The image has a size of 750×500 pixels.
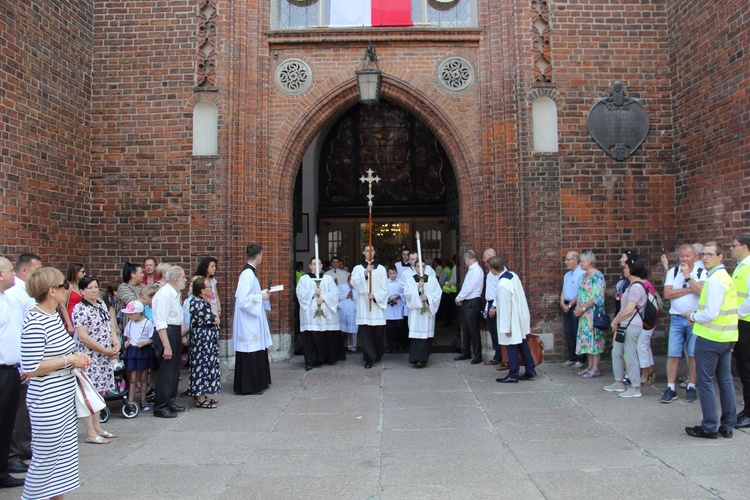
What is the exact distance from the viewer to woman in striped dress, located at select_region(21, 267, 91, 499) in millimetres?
3879

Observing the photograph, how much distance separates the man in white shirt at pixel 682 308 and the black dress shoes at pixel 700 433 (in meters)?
1.32

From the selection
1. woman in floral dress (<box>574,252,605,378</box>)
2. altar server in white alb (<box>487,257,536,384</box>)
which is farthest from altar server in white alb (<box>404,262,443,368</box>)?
woman in floral dress (<box>574,252,605,378</box>)

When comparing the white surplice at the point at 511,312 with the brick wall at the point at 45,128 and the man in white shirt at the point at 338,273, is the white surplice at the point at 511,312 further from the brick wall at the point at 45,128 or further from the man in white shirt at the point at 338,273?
the brick wall at the point at 45,128

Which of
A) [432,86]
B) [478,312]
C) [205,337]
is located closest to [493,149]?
[432,86]

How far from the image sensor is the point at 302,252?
15.5 meters

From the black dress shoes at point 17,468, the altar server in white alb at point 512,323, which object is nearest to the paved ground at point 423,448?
the altar server in white alb at point 512,323

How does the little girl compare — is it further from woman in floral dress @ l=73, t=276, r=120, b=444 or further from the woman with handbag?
the woman with handbag

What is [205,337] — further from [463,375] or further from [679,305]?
[679,305]

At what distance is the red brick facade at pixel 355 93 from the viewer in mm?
9688

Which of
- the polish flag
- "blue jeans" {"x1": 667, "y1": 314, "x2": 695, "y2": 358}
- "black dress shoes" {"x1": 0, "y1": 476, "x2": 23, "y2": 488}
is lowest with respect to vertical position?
"black dress shoes" {"x1": 0, "y1": 476, "x2": 23, "y2": 488}

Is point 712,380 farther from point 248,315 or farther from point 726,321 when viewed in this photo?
point 248,315

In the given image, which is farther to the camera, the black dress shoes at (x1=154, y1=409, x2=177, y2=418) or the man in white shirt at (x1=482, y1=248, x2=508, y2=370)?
the man in white shirt at (x1=482, y1=248, x2=508, y2=370)

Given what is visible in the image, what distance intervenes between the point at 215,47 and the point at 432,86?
12.0 feet

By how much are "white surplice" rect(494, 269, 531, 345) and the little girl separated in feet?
14.7
